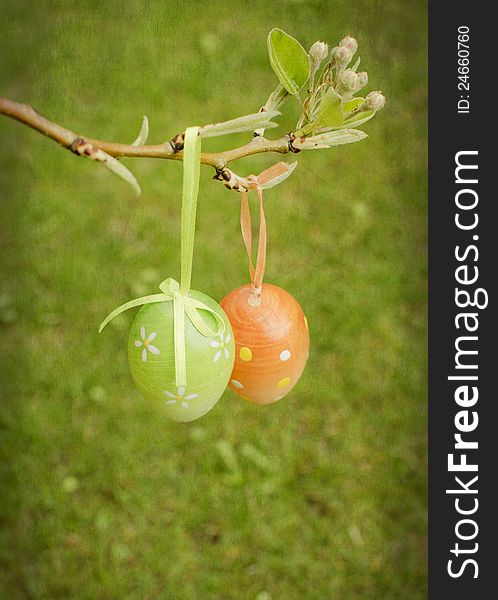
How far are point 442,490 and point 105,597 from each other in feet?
2.86

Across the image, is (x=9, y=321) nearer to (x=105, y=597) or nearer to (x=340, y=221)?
(x=105, y=597)

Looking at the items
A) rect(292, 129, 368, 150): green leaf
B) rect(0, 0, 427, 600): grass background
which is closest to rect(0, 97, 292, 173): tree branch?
rect(292, 129, 368, 150): green leaf

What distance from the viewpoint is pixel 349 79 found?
2.56ft

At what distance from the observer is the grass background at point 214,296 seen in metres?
1.88

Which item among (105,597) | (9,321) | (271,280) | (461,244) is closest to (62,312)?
(9,321)

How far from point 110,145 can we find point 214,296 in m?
1.48

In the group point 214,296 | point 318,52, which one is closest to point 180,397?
point 318,52

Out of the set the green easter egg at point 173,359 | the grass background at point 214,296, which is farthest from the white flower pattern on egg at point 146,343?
the grass background at point 214,296

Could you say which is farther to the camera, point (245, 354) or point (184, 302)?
point (245, 354)

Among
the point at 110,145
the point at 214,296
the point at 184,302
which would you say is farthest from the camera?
the point at 214,296

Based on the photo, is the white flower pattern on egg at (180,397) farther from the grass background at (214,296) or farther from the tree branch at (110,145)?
the grass background at (214,296)

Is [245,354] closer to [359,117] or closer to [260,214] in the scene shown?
[260,214]

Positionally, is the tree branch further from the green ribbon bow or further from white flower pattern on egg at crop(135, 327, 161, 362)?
white flower pattern on egg at crop(135, 327, 161, 362)

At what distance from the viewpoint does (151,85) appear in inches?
101
